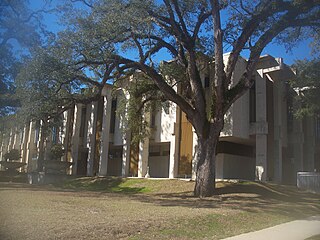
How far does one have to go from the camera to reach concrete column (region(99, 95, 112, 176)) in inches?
1346

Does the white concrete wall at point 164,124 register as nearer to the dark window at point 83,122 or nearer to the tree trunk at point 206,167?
the tree trunk at point 206,167

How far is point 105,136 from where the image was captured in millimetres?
34906

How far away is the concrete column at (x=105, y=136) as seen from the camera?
34.2 meters

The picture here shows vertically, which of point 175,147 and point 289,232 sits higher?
point 175,147

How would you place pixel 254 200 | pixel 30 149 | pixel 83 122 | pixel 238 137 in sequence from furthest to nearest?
pixel 30 149 → pixel 83 122 → pixel 238 137 → pixel 254 200

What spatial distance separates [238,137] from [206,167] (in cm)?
967

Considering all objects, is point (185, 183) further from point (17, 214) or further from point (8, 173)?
point (8, 173)

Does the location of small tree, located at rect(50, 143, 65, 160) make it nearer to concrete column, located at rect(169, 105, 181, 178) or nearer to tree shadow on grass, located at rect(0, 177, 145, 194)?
tree shadow on grass, located at rect(0, 177, 145, 194)

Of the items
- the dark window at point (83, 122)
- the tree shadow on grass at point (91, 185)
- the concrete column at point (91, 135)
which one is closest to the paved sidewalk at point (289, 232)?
the tree shadow on grass at point (91, 185)

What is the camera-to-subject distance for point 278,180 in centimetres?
2677

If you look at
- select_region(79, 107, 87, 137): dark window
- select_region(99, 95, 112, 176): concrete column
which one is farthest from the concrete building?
select_region(79, 107, 87, 137): dark window

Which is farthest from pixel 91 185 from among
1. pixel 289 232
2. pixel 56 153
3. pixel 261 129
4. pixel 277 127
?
pixel 289 232

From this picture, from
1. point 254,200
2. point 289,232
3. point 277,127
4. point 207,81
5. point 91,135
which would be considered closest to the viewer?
point 289,232

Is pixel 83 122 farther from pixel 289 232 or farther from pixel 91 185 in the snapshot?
pixel 289 232
